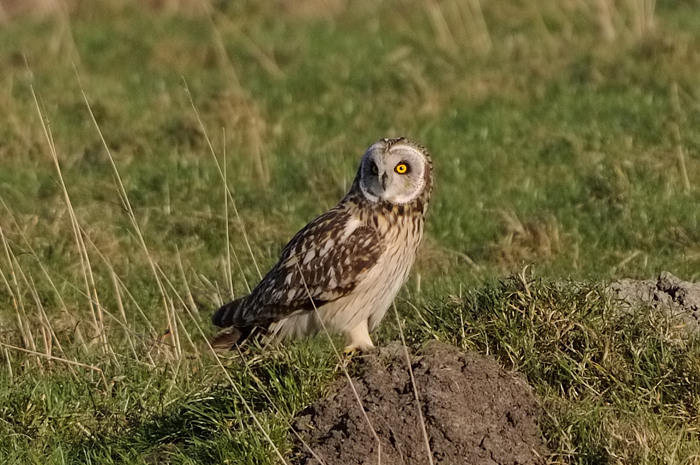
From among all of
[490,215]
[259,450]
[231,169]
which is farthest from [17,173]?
[259,450]

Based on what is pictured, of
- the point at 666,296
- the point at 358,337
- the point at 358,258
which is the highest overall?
the point at 358,258

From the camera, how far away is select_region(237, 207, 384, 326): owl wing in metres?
6.21

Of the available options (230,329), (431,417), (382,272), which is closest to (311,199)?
(230,329)

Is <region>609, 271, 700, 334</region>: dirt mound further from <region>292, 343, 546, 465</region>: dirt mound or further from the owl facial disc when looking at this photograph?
the owl facial disc

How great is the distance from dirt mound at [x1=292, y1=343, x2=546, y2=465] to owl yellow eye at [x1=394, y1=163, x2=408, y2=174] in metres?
1.02

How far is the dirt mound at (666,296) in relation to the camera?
20.0 feet

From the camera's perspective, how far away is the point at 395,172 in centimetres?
626

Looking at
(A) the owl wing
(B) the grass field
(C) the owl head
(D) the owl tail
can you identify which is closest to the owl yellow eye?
(C) the owl head

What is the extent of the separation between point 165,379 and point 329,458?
122cm

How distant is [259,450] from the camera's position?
521 cm

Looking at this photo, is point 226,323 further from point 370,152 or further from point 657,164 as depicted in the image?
point 657,164

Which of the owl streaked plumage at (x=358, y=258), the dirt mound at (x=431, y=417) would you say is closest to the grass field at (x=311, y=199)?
the dirt mound at (x=431, y=417)

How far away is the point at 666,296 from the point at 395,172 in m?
1.36

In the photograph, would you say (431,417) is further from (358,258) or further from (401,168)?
(401,168)
